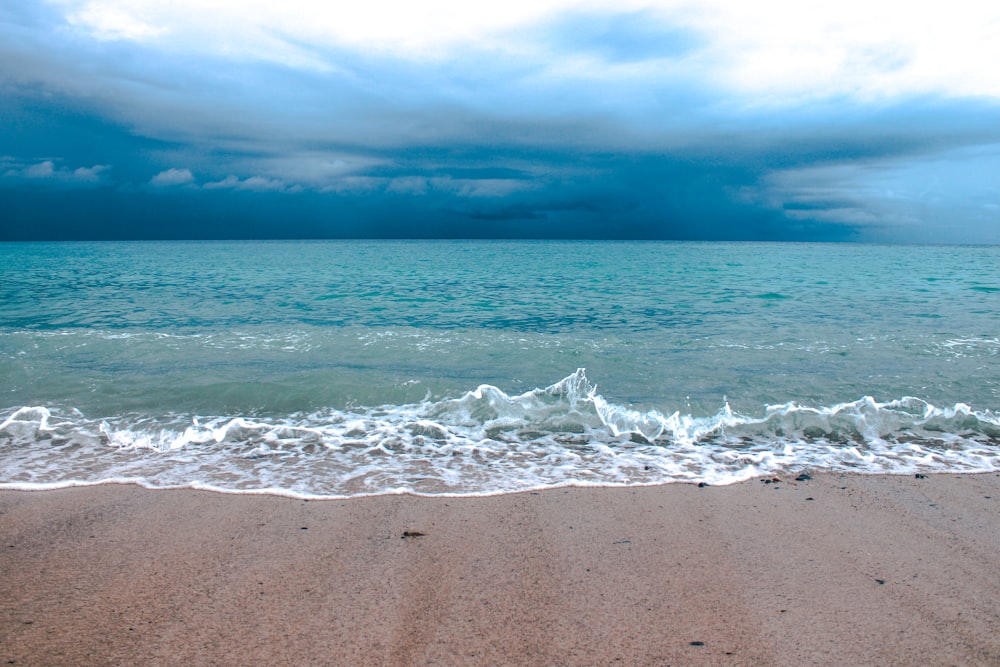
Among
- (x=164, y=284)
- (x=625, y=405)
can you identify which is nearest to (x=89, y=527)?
(x=625, y=405)

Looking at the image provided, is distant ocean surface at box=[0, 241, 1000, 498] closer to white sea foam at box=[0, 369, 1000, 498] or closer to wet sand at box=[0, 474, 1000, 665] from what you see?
white sea foam at box=[0, 369, 1000, 498]

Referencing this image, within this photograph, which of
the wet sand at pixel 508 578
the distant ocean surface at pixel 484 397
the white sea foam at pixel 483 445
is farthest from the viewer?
the distant ocean surface at pixel 484 397

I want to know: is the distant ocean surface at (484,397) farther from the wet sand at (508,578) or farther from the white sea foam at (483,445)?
the wet sand at (508,578)

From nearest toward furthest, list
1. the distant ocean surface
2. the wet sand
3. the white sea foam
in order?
the wet sand < the white sea foam < the distant ocean surface

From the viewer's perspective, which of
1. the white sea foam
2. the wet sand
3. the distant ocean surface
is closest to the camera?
the wet sand

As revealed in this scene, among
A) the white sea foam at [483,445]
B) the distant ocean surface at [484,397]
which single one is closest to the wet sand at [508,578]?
the white sea foam at [483,445]

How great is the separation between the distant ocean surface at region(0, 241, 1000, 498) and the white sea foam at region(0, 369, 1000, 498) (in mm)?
32

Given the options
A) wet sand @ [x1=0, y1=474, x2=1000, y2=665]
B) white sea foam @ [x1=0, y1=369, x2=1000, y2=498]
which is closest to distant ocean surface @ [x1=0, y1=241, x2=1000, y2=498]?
white sea foam @ [x1=0, y1=369, x2=1000, y2=498]

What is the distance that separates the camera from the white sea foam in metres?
5.30

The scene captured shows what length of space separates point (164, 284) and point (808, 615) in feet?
101

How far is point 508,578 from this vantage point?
350 cm

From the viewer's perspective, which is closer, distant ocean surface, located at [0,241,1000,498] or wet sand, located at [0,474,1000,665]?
wet sand, located at [0,474,1000,665]

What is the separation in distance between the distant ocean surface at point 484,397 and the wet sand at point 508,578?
0.62 meters

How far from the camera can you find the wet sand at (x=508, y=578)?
2.83 metres
